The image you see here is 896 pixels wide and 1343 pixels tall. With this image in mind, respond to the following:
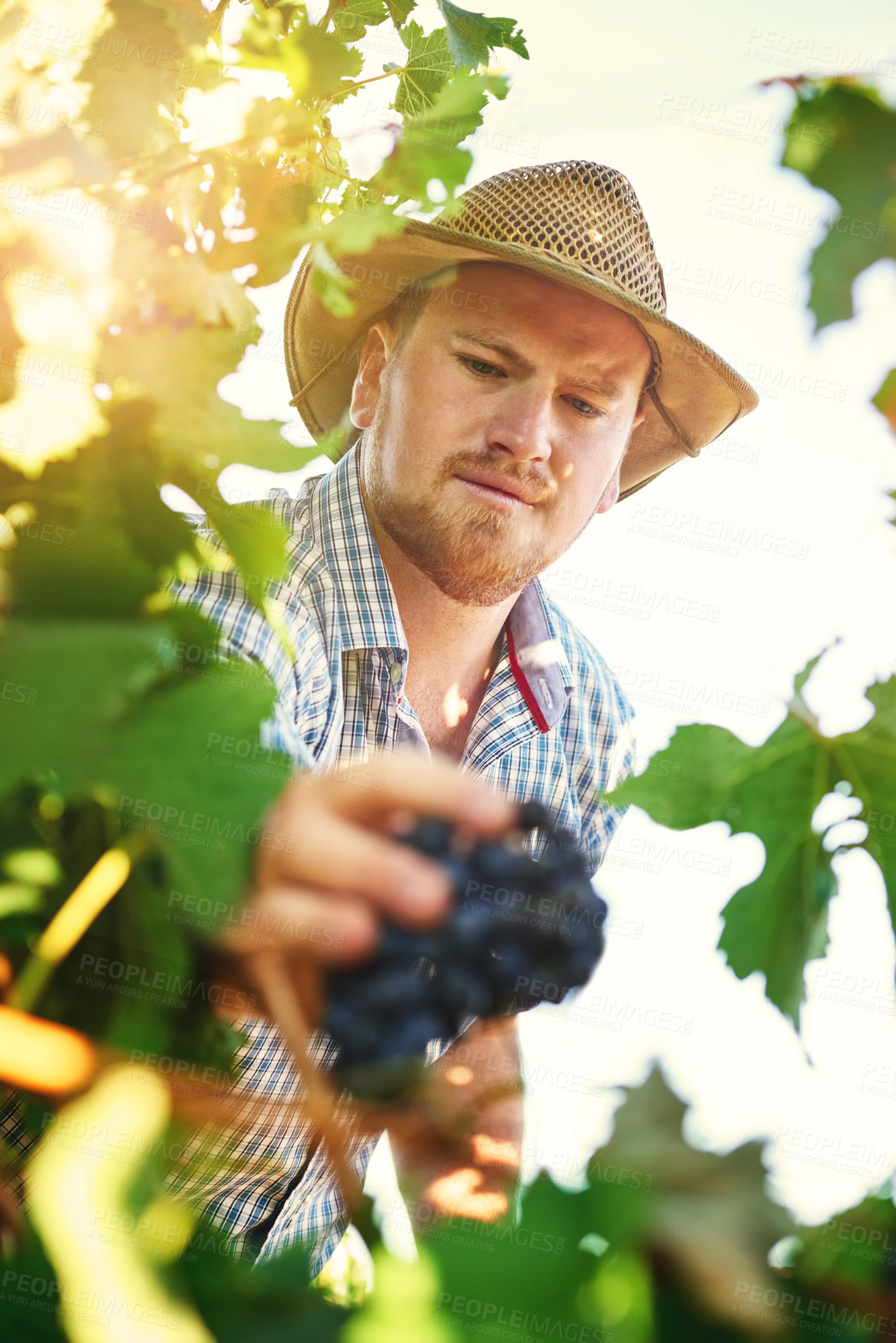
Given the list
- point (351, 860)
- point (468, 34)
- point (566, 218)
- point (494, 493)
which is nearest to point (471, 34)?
point (468, 34)

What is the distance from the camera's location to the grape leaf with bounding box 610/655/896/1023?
570 millimetres

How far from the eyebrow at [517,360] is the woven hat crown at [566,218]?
0.12 m

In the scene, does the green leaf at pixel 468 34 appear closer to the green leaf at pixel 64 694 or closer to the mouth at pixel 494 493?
the mouth at pixel 494 493

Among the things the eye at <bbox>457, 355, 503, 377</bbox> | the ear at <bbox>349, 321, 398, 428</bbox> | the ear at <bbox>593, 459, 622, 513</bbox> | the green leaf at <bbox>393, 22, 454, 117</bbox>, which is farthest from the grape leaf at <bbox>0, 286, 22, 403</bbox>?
the ear at <bbox>593, 459, 622, 513</bbox>

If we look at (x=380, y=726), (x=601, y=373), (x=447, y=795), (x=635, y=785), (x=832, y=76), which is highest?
(x=832, y=76)

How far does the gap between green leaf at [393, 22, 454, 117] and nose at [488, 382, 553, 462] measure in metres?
0.46

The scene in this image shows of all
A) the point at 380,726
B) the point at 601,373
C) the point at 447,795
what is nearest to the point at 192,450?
the point at 447,795

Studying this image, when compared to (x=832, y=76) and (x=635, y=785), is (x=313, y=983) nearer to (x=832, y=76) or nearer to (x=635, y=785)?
(x=635, y=785)

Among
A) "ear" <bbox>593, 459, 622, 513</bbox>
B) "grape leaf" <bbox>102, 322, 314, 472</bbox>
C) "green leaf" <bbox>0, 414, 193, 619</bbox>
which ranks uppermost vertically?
"grape leaf" <bbox>102, 322, 314, 472</bbox>

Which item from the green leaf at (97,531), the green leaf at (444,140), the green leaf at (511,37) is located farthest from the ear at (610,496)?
the green leaf at (97,531)

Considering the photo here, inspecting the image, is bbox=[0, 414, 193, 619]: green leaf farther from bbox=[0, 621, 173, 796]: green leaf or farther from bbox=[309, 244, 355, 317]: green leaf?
bbox=[309, 244, 355, 317]: green leaf

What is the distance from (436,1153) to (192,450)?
321mm

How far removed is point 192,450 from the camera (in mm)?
435

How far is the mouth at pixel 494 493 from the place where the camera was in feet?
4.37
